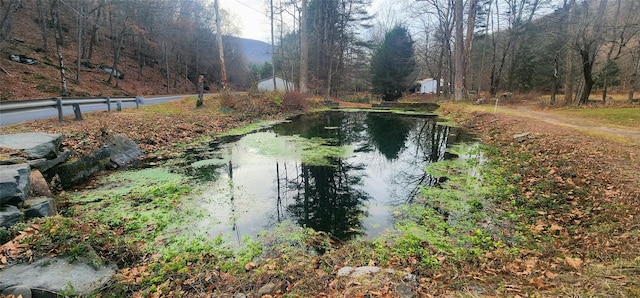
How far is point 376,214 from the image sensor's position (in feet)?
16.6

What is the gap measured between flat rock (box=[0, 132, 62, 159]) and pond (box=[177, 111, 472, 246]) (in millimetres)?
2423

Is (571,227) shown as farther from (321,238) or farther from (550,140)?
(550,140)

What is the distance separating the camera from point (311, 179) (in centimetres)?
709

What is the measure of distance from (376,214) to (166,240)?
3.25 m

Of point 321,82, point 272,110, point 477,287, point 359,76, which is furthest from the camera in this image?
point 359,76

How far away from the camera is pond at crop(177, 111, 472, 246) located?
15.7 ft

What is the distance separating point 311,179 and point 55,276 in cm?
489

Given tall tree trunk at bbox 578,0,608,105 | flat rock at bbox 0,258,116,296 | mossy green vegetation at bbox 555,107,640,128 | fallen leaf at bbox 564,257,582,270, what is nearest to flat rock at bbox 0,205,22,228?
flat rock at bbox 0,258,116,296

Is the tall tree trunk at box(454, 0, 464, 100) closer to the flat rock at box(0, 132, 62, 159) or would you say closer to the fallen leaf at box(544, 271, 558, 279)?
the fallen leaf at box(544, 271, 558, 279)

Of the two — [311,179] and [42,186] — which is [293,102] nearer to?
[311,179]

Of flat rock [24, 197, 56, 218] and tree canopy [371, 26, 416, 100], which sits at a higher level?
tree canopy [371, 26, 416, 100]

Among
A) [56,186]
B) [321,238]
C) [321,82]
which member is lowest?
[321,238]

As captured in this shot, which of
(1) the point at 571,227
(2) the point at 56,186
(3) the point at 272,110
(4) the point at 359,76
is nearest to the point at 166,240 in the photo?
(2) the point at 56,186

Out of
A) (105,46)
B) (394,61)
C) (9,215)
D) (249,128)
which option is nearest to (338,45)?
(394,61)
